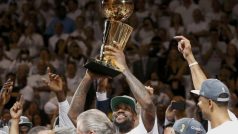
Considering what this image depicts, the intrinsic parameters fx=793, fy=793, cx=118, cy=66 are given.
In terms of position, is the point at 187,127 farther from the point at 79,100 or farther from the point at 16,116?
the point at 16,116

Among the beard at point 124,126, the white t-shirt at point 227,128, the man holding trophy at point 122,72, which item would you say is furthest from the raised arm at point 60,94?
the white t-shirt at point 227,128

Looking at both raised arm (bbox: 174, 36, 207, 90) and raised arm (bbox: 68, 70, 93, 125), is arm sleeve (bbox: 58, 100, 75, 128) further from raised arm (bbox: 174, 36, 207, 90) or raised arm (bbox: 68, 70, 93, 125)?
raised arm (bbox: 174, 36, 207, 90)

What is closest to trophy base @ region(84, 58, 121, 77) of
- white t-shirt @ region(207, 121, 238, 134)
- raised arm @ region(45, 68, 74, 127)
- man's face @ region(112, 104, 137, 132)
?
man's face @ region(112, 104, 137, 132)

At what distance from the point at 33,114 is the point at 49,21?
4.12 m

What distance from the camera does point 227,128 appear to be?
211 inches

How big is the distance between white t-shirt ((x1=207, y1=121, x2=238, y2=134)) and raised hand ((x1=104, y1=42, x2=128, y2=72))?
98cm

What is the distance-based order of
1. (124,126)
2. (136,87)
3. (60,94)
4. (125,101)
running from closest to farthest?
(136,87) → (124,126) → (125,101) → (60,94)

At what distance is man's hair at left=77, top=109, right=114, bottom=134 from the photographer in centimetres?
530

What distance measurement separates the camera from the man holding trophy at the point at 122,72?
5996 mm

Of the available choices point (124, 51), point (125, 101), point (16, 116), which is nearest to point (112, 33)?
point (125, 101)

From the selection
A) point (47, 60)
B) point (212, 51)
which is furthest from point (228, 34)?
point (47, 60)

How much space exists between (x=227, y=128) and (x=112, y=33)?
5.32ft

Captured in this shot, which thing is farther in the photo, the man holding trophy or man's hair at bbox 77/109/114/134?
the man holding trophy

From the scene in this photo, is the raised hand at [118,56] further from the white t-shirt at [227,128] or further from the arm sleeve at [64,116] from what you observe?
the arm sleeve at [64,116]
